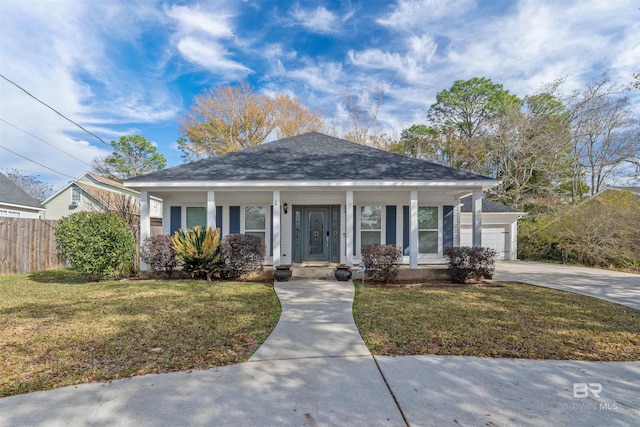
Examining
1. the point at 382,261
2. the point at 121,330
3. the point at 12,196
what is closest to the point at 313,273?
the point at 382,261

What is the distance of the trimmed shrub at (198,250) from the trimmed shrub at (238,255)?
0.74ft

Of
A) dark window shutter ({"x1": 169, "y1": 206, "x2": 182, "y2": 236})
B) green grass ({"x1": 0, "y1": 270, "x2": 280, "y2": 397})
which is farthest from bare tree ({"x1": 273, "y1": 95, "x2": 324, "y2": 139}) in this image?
green grass ({"x1": 0, "y1": 270, "x2": 280, "y2": 397})

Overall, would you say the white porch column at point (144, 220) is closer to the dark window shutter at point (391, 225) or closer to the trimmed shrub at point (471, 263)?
the dark window shutter at point (391, 225)

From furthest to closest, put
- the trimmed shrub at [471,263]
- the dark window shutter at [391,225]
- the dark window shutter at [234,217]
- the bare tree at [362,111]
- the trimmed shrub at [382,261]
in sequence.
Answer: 1. the bare tree at [362,111]
2. the dark window shutter at [391,225]
3. the dark window shutter at [234,217]
4. the trimmed shrub at [471,263]
5. the trimmed shrub at [382,261]

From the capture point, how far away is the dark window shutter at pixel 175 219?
383 inches

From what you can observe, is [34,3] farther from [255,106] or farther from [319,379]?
[255,106]

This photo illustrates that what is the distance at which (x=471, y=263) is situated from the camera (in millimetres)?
7762

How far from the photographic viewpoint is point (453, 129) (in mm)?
23516

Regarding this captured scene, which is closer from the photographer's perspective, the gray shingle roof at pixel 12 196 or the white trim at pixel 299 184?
the white trim at pixel 299 184

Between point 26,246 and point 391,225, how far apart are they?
11732 millimetres

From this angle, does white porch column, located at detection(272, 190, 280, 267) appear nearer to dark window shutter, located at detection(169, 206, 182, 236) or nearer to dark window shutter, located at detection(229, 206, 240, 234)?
dark window shutter, located at detection(229, 206, 240, 234)

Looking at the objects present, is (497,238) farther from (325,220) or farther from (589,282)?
(325,220)

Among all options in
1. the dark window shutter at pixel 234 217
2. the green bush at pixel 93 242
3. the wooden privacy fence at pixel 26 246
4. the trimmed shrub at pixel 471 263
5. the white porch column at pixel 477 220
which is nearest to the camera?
the green bush at pixel 93 242

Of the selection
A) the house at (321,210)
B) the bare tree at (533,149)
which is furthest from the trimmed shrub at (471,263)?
the bare tree at (533,149)
